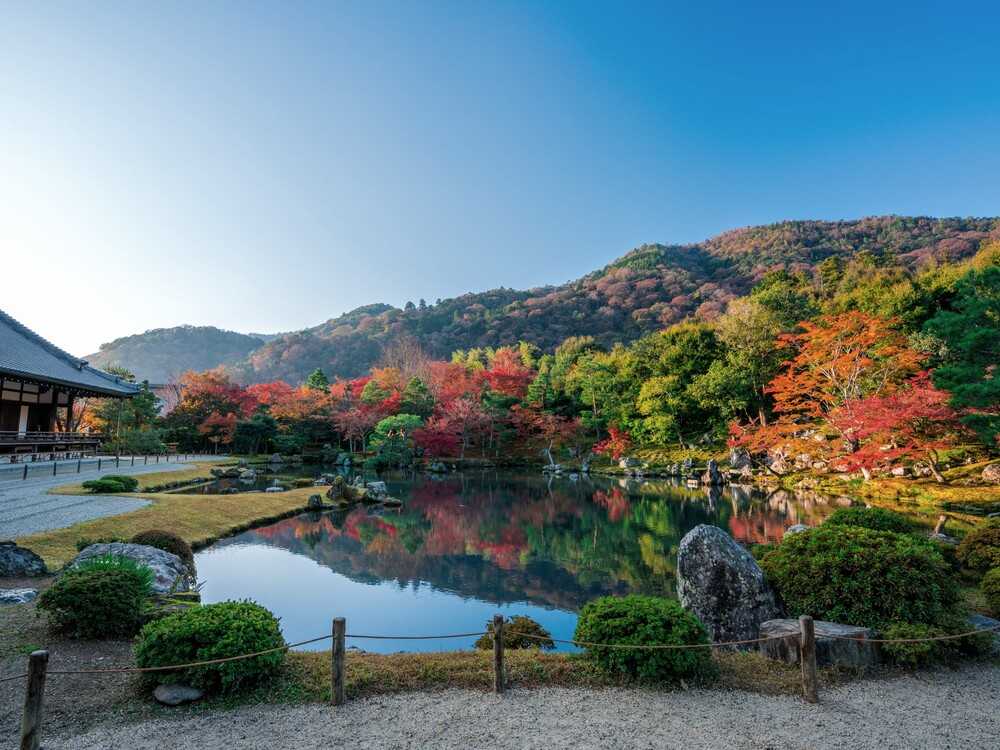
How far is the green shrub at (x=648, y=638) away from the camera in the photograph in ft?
15.0

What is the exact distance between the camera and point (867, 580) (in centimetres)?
554

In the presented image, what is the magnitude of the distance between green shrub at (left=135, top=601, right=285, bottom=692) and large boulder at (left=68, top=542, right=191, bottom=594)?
284 cm

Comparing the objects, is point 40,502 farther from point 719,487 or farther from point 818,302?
point 818,302

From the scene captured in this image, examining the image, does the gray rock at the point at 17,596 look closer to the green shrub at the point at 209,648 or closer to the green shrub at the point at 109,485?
the green shrub at the point at 209,648

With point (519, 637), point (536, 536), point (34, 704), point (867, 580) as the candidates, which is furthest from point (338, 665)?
point (536, 536)

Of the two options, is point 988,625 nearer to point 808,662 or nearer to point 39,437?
point 808,662

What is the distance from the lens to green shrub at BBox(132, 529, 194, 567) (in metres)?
7.89

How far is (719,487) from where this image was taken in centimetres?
2342

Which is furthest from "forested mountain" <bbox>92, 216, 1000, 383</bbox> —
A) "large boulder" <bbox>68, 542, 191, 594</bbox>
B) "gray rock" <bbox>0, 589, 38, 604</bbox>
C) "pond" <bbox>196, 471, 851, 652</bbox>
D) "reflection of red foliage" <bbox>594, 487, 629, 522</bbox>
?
"gray rock" <bbox>0, 589, 38, 604</bbox>

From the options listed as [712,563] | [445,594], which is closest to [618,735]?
[712,563]

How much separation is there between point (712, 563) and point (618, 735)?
2.74 m

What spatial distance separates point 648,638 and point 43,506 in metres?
14.5

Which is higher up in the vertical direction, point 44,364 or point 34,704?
point 44,364

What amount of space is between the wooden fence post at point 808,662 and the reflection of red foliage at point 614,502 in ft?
39.8
